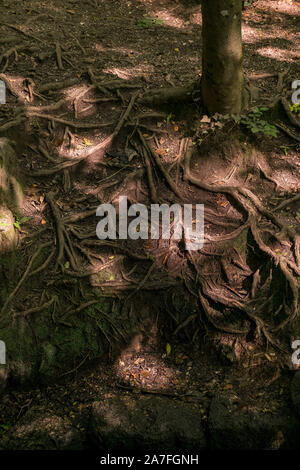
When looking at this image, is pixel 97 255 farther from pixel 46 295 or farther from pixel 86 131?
pixel 86 131

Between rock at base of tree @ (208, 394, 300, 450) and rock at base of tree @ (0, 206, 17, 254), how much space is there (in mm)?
2533

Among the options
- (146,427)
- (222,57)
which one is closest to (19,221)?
(146,427)

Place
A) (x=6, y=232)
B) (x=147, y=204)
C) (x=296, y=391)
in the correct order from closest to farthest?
(x=296, y=391)
(x=6, y=232)
(x=147, y=204)

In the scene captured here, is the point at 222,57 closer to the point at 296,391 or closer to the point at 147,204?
the point at 147,204

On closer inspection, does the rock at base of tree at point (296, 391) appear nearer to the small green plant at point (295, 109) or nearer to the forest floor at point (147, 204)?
the forest floor at point (147, 204)

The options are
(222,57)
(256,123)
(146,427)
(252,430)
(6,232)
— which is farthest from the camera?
(256,123)

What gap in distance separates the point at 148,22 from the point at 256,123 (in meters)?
3.25

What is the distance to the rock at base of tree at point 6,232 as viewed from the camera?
15.9ft

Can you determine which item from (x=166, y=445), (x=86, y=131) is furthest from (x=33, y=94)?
(x=166, y=445)

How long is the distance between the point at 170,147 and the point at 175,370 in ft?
8.48

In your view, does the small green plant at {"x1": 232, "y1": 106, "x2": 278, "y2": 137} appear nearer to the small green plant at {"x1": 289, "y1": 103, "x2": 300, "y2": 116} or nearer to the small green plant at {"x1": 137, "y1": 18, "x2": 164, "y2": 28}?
the small green plant at {"x1": 289, "y1": 103, "x2": 300, "y2": 116}

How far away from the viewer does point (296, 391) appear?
4.48 m

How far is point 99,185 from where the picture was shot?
5.70 metres

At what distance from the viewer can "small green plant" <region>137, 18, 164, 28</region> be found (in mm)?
7801
